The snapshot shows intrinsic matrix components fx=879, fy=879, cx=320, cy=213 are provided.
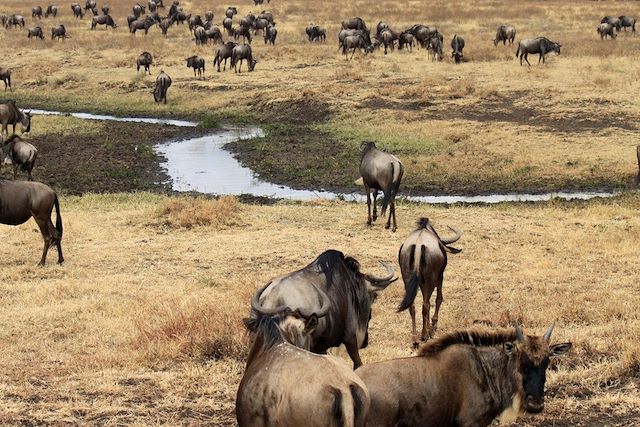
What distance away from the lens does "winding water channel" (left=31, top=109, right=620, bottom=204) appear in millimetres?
20062

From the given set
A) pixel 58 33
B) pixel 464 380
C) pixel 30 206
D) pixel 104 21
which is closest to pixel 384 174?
pixel 30 206

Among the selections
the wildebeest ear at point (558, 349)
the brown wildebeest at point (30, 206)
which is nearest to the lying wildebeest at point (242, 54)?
the brown wildebeest at point (30, 206)

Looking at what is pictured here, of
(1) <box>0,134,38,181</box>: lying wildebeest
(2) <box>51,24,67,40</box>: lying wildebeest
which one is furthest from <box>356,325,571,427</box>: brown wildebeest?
(2) <box>51,24,67,40</box>: lying wildebeest

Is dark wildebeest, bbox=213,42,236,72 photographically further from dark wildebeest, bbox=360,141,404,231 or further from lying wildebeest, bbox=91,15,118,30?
dark wildebeest, bbox=360,141,404,231

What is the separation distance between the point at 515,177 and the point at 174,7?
39196 millimetres

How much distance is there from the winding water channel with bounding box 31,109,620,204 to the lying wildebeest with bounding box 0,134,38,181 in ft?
11.3

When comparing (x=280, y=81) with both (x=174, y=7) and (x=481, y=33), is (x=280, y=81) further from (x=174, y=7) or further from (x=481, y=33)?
(x=174, y=7)

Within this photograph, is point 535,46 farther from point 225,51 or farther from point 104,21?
point 104,21

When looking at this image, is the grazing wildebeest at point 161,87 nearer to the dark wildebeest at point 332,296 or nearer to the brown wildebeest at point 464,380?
the dark wildebeest at point 332,296

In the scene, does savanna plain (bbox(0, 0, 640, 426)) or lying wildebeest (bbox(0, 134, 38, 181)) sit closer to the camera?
savanna plain (bbox(0, 0, 640, 426))

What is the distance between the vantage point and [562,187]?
2056cm

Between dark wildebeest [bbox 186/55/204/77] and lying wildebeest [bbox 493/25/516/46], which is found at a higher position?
lying wildebeest [bbox 493/25/516/46]

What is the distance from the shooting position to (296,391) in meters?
5.27

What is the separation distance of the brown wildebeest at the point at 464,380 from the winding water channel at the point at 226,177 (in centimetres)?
1334
